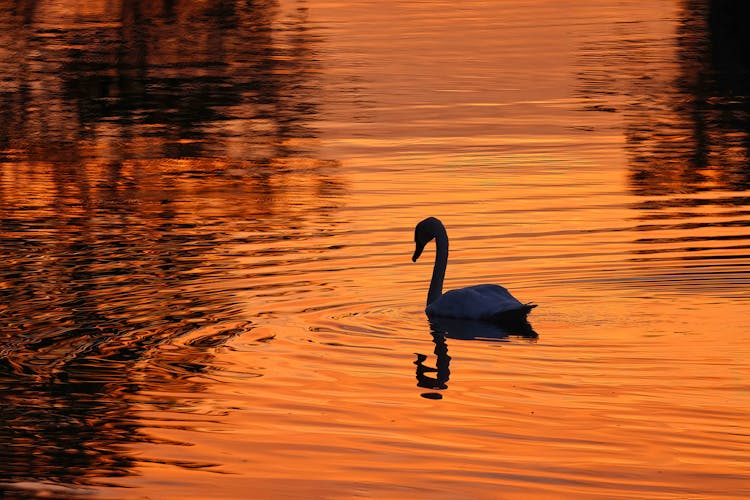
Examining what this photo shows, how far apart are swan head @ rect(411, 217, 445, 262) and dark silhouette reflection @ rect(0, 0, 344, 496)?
49.9 inches

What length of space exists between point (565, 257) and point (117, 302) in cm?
446

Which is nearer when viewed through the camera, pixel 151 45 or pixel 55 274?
pixel 55 274

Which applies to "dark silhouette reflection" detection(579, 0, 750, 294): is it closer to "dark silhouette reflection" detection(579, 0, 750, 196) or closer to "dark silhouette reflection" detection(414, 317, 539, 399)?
"dark silhouette reflection" detection(579, 0, 750, 196)

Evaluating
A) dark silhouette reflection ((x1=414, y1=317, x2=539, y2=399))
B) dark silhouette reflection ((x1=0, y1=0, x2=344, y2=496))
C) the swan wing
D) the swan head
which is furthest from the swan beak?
dark silhouette reflection ((x1=414, y1=317, x2=539, y2=399))

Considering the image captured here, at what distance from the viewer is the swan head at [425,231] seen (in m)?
17.0

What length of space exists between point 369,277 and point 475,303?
1.88 metres

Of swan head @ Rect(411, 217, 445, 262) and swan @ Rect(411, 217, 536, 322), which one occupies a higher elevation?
swan head @ Rect(411, 217, 445, 262)

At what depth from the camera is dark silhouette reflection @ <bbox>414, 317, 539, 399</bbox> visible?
13812 mm

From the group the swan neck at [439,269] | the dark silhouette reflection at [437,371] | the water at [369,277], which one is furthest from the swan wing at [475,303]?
the dark silhouette reflection at [437,371]

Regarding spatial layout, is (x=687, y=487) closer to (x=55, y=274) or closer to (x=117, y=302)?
(x=117, y=302)

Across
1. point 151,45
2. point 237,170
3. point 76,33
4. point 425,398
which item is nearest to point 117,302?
point 425,398

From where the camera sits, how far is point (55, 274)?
17391 millimetres

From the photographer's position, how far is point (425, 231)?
17.1 meters

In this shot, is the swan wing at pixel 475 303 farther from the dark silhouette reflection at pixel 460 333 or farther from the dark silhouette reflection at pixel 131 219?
the dark silhouette reflection at pixel 131 219
